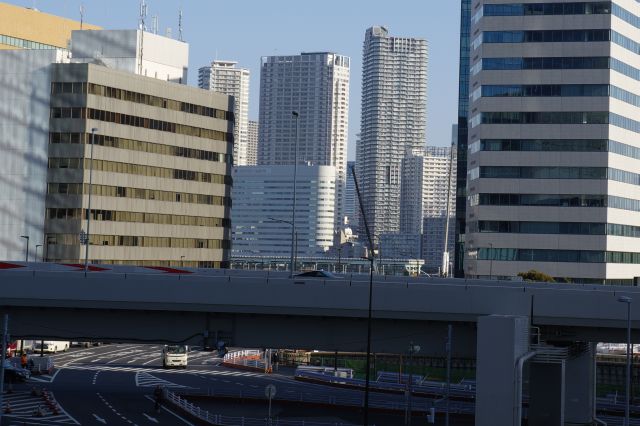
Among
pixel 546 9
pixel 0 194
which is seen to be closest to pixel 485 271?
pixel 546 9

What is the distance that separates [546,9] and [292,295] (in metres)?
90.5

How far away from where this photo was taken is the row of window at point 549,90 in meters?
133

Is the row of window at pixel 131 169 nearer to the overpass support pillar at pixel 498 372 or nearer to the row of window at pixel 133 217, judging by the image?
the row of window at pixel 133 217

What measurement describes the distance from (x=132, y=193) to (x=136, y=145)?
6.50 meters

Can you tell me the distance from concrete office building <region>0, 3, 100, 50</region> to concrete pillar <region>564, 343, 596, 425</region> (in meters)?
134

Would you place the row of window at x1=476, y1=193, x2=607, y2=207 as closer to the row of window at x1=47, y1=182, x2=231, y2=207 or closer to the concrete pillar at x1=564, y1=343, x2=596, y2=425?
the row of window at x1=47, y1=182, x2=231, y2=207

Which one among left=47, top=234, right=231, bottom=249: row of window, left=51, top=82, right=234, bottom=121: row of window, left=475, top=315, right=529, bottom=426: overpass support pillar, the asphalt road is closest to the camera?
left=475, top=315, right=529, bottom=426: overpass support pillar

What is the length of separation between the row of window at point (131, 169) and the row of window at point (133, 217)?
214 inches

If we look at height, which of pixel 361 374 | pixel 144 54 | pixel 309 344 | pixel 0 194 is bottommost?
pixel 361 374

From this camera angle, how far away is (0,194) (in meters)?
143

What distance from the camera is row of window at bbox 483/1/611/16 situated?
133625mm

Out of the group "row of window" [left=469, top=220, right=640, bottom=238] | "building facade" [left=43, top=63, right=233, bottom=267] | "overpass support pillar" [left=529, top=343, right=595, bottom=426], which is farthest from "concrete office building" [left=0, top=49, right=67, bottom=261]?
"overpass support pillar" [left=529, top=343, right=595, bottom=426]

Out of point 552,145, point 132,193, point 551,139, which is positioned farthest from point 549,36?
point 132,193

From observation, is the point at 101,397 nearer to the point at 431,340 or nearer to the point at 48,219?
the point at 431,340
